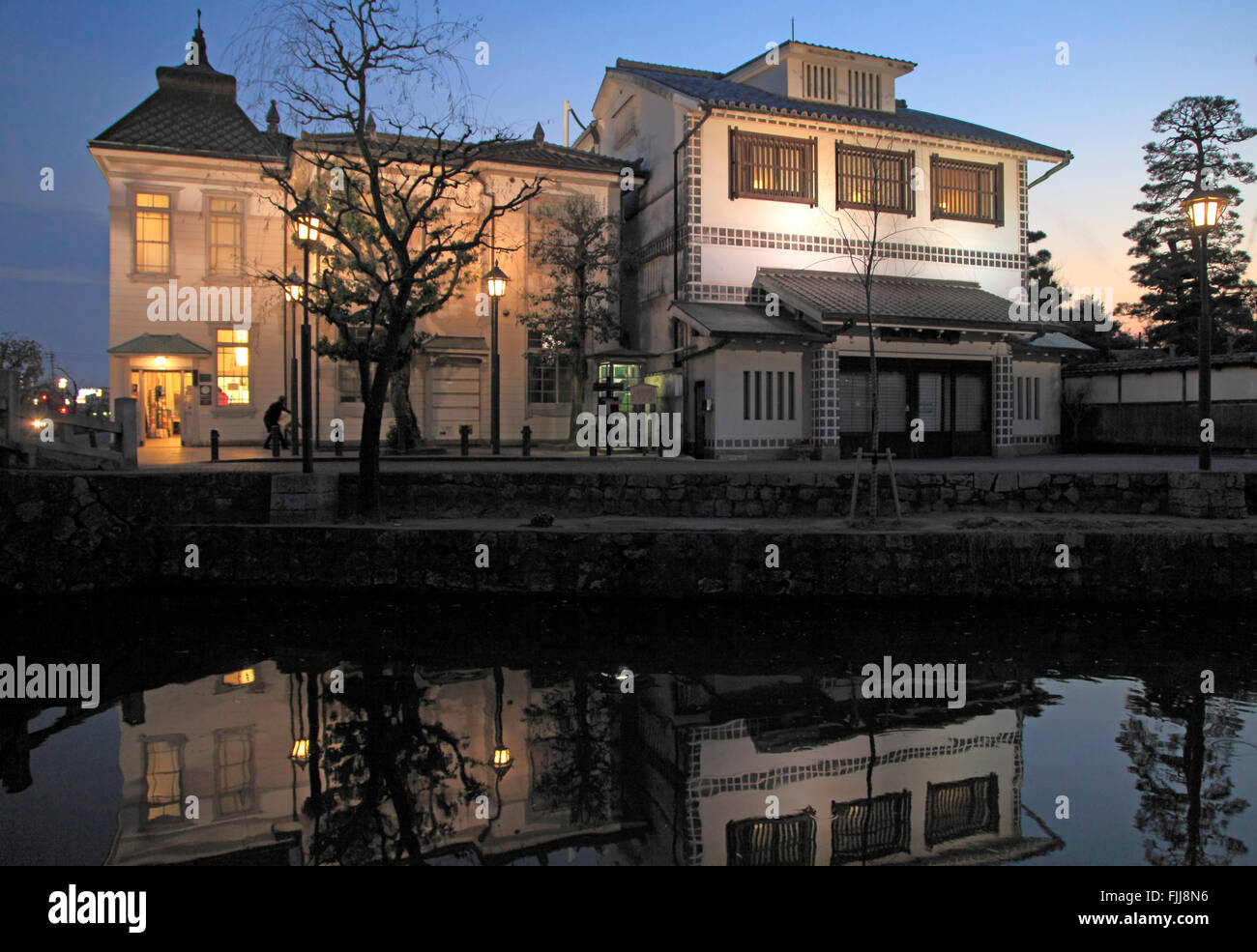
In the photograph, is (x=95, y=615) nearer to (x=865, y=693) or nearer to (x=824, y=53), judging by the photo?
(x=865, y=693)

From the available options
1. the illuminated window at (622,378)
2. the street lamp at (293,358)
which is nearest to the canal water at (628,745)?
the street lamp at (293,358)

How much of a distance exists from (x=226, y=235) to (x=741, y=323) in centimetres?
1637

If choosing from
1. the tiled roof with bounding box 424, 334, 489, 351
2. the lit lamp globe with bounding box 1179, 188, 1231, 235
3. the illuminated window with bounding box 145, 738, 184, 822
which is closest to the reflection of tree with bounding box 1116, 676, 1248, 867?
the illuminated window with bounding box 145, 738, 184, 822

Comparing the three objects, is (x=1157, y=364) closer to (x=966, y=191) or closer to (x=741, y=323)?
(x=966, y=191)

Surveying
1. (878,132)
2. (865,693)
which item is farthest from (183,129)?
(865,693)

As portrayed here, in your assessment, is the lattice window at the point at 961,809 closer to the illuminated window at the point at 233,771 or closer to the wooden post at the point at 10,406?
the illuminated window at the point at 233,771

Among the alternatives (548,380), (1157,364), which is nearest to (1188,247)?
(1157,364)

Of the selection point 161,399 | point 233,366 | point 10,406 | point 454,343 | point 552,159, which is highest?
point 552,159

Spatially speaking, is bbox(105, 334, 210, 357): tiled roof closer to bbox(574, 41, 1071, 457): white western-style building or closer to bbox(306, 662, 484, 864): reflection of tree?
bbox(574, 41, 1071, 457): white western-style building

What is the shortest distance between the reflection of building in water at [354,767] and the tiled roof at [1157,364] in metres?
22.3

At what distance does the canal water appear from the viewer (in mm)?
5277

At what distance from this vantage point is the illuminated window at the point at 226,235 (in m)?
25.9

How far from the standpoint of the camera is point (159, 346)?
79.3ft
